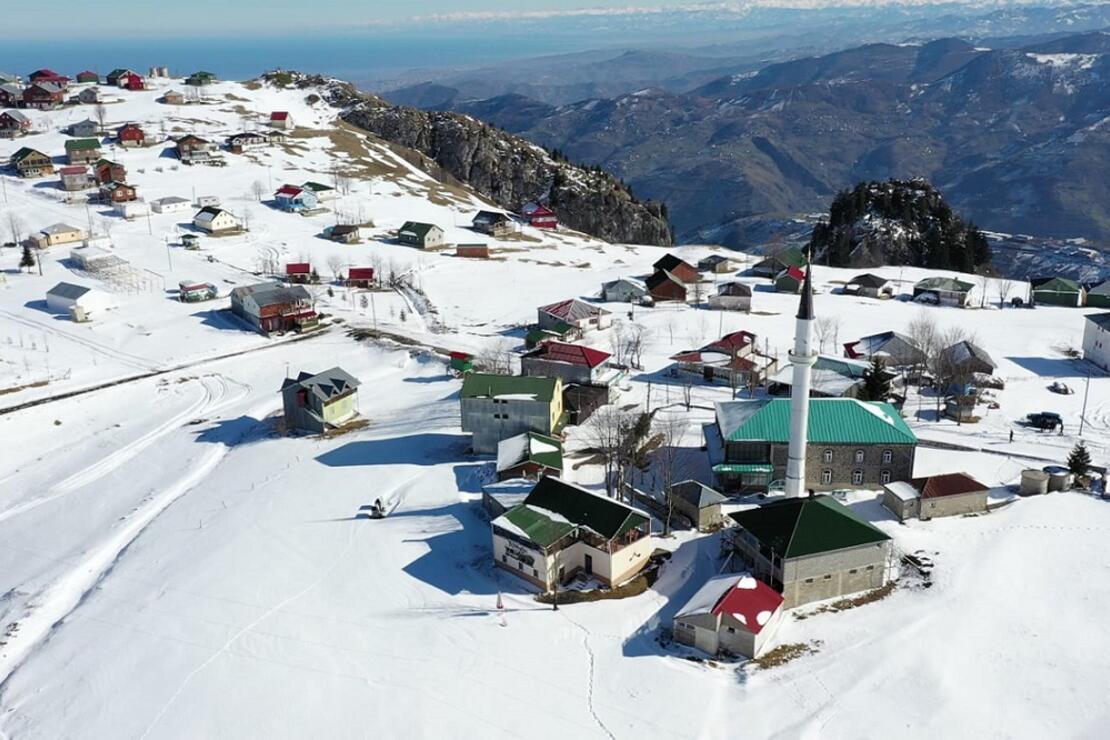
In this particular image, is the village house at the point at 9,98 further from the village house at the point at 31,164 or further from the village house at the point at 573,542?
the village house at the point at 573,542

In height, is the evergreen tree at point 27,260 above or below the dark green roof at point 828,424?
above

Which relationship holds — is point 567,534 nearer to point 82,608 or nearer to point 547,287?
point 82,608

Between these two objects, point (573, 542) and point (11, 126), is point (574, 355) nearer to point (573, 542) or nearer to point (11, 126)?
point (573, 542)

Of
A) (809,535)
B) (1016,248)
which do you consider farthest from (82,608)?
(1016,248)

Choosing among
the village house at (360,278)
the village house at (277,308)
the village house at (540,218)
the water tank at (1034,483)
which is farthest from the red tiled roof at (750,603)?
the village house at (540,218)

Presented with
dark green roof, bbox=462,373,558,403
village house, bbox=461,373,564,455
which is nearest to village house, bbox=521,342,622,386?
dark green roof, bbox=462,373,558,403

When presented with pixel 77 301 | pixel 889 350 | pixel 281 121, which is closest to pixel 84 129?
pixel 281 121

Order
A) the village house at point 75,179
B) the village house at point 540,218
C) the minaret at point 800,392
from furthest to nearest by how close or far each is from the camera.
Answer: the village house at point 540,218 < the village house at point 75,179 < the minaret at point 800,392
